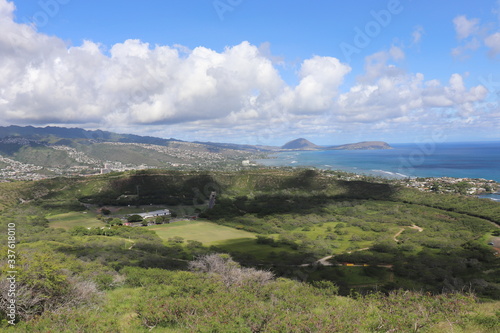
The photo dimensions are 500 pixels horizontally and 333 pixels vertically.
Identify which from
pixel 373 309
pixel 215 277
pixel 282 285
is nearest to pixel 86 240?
pixel 215 277

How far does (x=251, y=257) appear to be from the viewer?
136 feet

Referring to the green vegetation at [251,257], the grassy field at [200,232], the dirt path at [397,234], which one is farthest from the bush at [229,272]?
the dirt path at [397,234]

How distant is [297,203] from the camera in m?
84.2

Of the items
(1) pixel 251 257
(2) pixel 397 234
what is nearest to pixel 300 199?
(2) pixel 397 234

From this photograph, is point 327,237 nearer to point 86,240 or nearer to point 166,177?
point 86,240

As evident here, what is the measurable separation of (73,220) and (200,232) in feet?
102

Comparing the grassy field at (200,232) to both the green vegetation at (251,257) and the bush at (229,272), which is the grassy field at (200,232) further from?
the bush at (229,272)

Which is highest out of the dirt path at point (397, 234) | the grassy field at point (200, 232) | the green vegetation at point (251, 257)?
the green vegetation at point (251, 257)

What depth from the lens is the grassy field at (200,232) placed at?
5356 centimetres

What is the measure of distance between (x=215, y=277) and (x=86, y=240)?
32.1 metres

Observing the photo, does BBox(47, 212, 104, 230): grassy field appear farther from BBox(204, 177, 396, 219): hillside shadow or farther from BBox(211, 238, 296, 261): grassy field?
BBox(211, 238, 296, 261): grassy field

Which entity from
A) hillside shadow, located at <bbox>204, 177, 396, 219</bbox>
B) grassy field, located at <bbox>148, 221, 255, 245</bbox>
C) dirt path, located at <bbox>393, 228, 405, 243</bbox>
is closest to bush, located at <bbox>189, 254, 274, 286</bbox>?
grassy field, located at <bbox>148, 221, 255, 245</bbox>

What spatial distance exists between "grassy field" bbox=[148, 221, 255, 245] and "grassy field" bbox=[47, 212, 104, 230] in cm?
1390

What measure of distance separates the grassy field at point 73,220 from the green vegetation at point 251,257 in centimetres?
23
